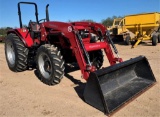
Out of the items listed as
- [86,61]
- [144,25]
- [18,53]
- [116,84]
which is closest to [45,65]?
[86,61]

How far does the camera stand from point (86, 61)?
5027 millimetres

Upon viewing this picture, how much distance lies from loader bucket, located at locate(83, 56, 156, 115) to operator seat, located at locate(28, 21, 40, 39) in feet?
9.68

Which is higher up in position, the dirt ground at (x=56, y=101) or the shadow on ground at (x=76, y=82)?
the shadow on ground at (x=76, y=82)

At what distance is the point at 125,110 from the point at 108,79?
88 centimetres

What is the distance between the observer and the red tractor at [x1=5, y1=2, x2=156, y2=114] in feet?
12.9

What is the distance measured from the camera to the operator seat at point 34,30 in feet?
20.9

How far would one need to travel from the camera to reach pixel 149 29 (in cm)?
1422

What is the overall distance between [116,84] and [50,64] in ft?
5.41

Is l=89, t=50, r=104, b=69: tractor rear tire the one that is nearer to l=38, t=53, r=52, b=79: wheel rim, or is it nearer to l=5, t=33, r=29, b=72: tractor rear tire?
l=38, t=53, r=52, b=79: wheel rim

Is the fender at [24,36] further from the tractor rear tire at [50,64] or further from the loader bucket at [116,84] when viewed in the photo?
the loader bucket at [116,84]

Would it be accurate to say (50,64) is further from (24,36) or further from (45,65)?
(24,36)

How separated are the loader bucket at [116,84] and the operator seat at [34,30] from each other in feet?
9.68

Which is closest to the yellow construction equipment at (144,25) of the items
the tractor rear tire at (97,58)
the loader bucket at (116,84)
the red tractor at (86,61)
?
the tractor rear tire at (97,58)

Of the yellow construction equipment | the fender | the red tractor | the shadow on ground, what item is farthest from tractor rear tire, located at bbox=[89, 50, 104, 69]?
the yellow construction equipment
